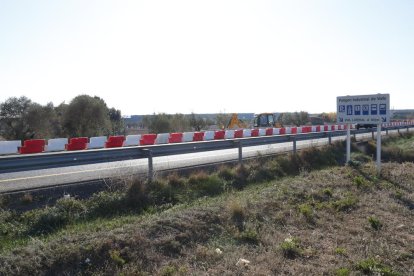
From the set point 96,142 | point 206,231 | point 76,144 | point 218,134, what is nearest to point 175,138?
point 218,134

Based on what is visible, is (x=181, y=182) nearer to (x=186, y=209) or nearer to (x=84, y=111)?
(x=186, y=209)

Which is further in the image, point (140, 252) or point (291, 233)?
point (291, 233)

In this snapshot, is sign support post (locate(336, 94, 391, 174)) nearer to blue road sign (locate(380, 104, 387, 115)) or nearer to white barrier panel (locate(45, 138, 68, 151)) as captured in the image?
blue road sign (locate(380, 104, 387, 115))

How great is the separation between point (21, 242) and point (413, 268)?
5753 millimetres

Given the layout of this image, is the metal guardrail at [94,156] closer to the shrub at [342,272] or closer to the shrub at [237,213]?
the shrub at [237,213]

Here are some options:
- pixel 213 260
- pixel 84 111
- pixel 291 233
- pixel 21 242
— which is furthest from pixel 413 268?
pixel 84 111

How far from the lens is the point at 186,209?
301 inches

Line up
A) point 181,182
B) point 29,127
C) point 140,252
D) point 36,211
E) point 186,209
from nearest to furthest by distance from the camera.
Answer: point 140,252, point 36,211, point 186,209, point 181,182, point 29,127

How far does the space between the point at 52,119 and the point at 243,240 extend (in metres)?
28.1

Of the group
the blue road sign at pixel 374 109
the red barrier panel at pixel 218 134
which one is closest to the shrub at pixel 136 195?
the blue road sign at pixel 374 109

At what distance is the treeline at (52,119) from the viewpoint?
30.3 meters

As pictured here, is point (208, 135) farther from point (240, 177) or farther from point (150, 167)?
point (150, 167)

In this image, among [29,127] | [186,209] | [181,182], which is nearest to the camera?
[186,209]

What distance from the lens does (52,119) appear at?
31.8 m
